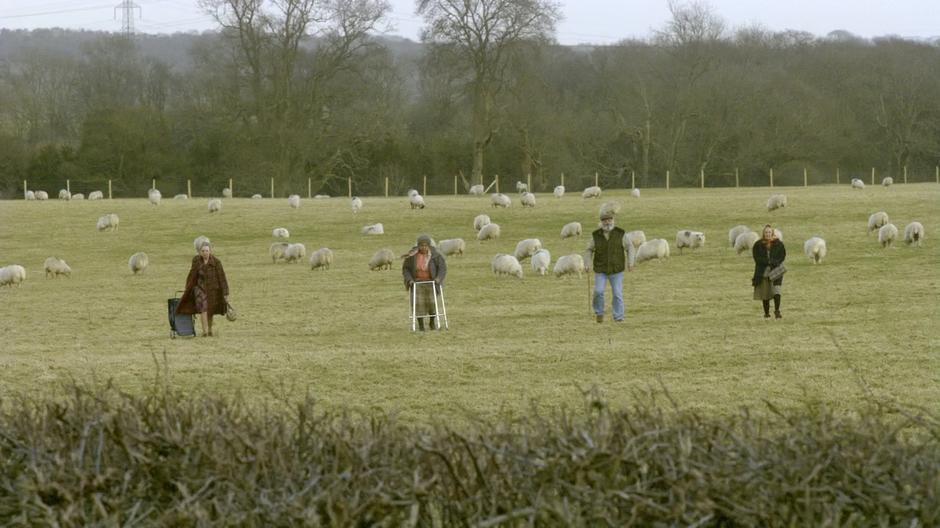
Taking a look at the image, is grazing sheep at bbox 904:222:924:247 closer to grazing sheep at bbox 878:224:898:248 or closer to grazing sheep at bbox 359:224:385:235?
grazing sheep at bbox 878:224:898:248

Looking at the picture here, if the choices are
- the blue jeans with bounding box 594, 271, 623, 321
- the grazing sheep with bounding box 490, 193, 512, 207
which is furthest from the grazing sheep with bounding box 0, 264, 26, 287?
the grazing sheep with bounding box 490, 193, 512, 207

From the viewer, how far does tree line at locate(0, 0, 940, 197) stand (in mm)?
71250

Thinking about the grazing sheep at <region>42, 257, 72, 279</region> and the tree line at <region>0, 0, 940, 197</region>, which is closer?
the grazing sheep at <region>42, 257, 72, 279</region>

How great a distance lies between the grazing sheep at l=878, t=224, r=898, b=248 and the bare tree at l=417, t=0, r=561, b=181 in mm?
35754

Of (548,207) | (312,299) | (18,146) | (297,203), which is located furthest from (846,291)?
(18,146)

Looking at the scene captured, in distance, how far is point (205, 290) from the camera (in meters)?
22.7

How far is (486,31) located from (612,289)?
48.3 meters

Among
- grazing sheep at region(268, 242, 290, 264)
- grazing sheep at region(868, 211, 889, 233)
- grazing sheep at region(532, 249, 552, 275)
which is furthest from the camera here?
grazing sheep at region(268, 242, 290, 264)

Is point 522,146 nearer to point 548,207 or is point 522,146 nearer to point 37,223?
point 548,207

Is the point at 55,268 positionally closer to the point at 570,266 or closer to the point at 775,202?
the point at 570,266

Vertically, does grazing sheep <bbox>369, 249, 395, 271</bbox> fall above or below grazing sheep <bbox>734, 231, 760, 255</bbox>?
below

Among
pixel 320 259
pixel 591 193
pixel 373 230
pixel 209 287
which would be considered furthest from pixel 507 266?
pixel 591 193

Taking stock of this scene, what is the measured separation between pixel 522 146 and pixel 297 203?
2151 cm

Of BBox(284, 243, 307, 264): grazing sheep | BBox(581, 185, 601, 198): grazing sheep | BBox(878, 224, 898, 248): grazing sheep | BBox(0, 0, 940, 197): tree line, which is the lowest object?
BBox(284, 243, 307, 264): grazing sheep
